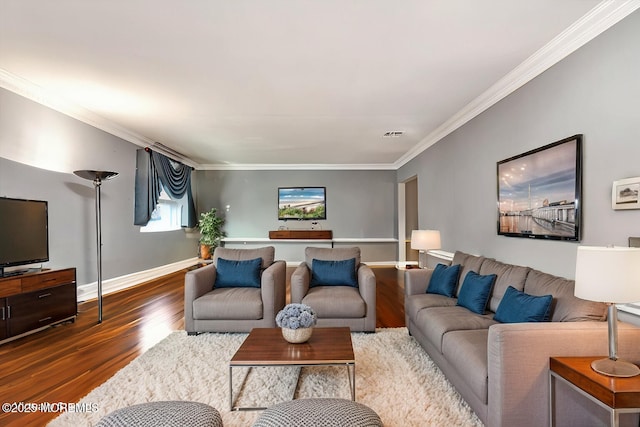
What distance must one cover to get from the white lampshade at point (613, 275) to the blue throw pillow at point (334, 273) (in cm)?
258

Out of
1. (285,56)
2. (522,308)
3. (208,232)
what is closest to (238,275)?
(285,56)

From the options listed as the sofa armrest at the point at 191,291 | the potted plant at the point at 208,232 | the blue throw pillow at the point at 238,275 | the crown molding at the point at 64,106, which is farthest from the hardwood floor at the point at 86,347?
the potted plant at the point at 208,232

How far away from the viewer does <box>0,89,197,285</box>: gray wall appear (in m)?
3.76

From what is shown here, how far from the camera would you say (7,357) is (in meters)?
2.99

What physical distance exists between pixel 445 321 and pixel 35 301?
4040 mm

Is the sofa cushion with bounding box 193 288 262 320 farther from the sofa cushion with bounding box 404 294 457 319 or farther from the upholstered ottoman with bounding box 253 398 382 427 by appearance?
the upholstered ottoman with bounding box 253 398 382 427

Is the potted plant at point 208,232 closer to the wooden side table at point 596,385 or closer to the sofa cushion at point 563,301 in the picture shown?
the sofa cushion at point 563,301

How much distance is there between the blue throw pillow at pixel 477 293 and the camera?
2879 millimetres

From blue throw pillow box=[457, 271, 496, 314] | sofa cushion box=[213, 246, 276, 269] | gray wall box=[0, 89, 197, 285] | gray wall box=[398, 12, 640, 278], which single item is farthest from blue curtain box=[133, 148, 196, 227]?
blue throw pillow box=[457, 271, 496, 314]

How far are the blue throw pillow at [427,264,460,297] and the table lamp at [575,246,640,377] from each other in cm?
175

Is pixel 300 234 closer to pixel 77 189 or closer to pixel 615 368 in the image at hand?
pixel 77 189

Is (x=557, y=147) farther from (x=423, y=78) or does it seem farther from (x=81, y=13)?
(x=81, y=13)

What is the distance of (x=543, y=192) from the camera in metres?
2.96

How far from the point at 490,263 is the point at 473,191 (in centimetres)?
134
